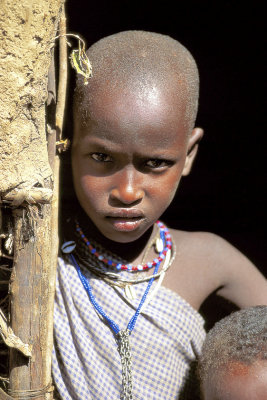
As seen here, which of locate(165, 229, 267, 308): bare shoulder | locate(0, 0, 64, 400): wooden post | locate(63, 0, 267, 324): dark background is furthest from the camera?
locate(63, 0, 267, 324): dark background

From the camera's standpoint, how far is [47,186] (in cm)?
128

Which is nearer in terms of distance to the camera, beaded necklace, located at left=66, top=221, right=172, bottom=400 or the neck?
beaded necklace, located at left=66, top=221, right=172, bottom=400

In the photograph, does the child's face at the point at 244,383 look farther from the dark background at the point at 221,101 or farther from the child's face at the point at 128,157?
the dark background at the point at 221,101

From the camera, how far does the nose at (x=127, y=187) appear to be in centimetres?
146

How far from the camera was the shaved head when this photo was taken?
146cm

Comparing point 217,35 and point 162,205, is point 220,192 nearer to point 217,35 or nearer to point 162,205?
point 217,35

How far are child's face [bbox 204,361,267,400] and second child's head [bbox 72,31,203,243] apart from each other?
1.51 feet

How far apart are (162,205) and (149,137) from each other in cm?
21

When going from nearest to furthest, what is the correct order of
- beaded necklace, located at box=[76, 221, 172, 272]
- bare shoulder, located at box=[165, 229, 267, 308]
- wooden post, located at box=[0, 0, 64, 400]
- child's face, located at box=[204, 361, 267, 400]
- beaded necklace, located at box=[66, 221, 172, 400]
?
wooden post, located at box=[0, 0, 64, 400], child's face, located at box=[204, 361, 267, 400], beaded necklace, located at box=[66, 221, 172, 400], beaded necklace, located at box=[76, 221, 172, 272], bare shoulder, located at box=[165, 229, 267, 308]

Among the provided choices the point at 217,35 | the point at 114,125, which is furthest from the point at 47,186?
the point at 217,35

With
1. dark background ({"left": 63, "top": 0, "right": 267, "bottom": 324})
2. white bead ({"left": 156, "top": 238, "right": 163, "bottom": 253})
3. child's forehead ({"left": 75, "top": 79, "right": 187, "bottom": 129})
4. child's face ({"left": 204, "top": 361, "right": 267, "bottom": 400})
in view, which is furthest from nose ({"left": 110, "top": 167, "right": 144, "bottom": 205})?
dark background ({"left": 63, "top": 0, "right": 267, "bottom": 324})

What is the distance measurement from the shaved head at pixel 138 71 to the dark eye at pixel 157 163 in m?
0.13

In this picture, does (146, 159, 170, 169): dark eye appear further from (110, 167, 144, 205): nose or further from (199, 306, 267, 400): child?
(199, 306, 267, 400): child

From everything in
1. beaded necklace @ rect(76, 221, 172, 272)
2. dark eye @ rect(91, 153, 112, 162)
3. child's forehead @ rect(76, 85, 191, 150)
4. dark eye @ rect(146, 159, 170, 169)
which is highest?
child's forehead @ rect(76, 85, 191, 150)
